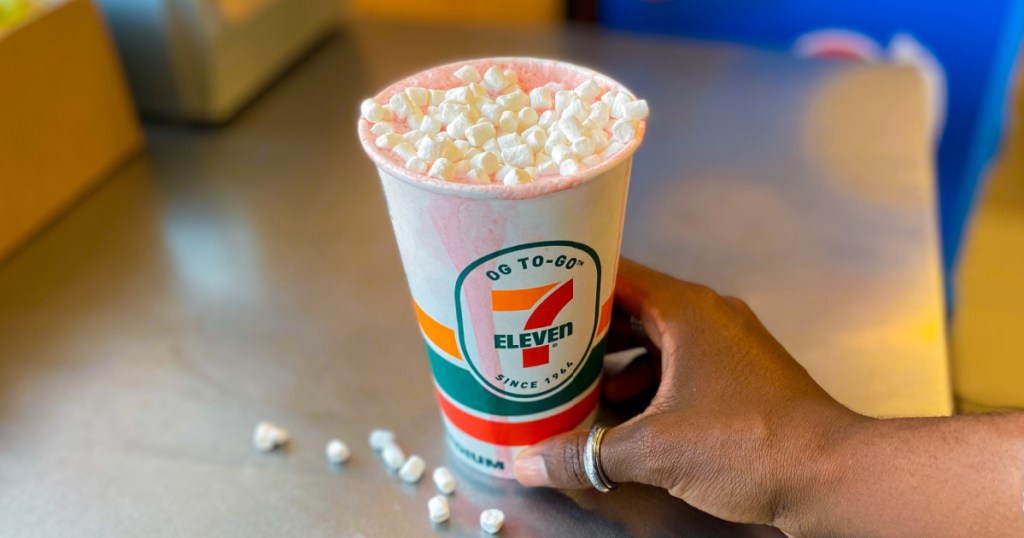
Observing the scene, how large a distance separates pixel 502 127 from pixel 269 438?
34cm

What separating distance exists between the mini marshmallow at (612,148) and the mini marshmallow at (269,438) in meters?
0.37

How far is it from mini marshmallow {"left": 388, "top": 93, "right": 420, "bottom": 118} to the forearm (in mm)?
342

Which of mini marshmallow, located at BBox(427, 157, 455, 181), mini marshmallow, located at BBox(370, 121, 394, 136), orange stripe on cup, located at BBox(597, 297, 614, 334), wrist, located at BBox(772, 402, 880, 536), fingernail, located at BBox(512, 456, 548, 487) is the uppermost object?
mini marshmallow, located at BBox(370, 121, 394, 136)

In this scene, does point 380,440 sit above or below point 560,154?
below

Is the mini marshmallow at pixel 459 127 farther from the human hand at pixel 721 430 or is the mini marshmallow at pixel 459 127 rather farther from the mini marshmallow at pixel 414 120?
the human hand at pixel 721 430

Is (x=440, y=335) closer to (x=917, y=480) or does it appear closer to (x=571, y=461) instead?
(x=571, y=461)

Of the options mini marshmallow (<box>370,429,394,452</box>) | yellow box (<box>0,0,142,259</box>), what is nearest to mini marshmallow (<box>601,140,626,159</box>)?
mini marshmallow (<box>370,429,394,452</box>)

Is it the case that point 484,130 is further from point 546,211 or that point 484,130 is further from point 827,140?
point 827,140

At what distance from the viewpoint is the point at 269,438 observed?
0.67 meters

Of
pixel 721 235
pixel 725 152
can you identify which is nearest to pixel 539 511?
pixel 721 235

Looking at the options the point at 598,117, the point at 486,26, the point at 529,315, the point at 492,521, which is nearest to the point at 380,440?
the point at 492,521

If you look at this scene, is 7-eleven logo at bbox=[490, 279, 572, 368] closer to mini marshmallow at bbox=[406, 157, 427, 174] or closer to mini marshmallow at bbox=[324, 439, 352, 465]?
mini marshmallow at bbox=[406, 157, 427, 174]

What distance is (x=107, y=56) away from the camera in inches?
38.3

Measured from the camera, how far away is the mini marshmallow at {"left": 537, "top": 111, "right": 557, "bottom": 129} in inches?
20.7
